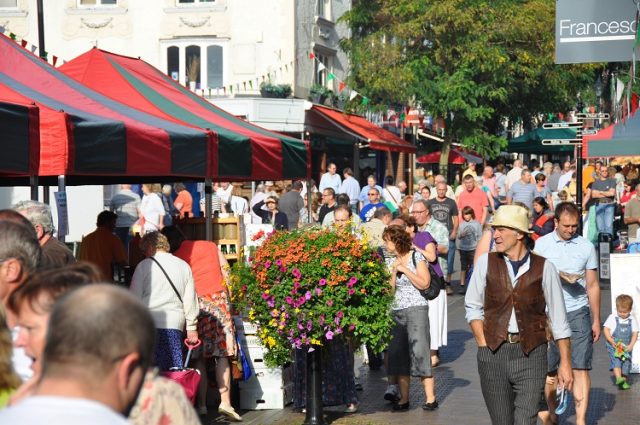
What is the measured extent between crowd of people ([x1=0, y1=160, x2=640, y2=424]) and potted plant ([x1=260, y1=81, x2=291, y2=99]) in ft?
60.1

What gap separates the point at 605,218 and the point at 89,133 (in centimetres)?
1559

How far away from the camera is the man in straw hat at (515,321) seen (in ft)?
23.7

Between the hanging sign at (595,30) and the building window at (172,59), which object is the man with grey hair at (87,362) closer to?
the hanging sign at (595,30)

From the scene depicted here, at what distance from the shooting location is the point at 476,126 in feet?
125

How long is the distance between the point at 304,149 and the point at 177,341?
437cm

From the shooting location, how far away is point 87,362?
2504mm

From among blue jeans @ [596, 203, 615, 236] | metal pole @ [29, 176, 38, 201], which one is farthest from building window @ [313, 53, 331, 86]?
metal pole @ [29, 176, 38, 201]

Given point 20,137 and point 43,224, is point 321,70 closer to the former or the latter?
point 20,137

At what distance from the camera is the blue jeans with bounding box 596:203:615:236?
22.1m

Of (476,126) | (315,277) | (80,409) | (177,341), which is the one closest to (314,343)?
(315,277)

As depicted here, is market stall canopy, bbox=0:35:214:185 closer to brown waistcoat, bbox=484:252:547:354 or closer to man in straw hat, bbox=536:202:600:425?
brown waistcoat, bbox=484:252:547:354

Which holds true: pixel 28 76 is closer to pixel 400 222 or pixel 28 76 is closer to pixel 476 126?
pixel 400 222

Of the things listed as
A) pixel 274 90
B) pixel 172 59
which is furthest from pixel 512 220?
pixel 172 59

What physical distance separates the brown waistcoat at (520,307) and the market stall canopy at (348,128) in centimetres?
2738
